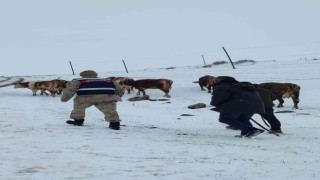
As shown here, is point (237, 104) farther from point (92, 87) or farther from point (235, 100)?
point (92, 87)

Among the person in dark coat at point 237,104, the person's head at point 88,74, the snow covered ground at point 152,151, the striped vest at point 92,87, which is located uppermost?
the person's head at point 88,74

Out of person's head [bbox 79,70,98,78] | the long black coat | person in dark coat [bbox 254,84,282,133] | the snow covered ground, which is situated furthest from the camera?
person's head [bbox 79,70,98,78]

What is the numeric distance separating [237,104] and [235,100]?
0.09 metres

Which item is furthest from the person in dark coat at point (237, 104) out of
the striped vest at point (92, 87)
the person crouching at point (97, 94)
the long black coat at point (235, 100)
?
the striped vest at point (92, 87)

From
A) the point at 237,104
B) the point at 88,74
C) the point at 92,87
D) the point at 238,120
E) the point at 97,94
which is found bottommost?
the point at 238,120

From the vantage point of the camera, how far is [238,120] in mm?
9344

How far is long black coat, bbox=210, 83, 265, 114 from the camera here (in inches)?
360

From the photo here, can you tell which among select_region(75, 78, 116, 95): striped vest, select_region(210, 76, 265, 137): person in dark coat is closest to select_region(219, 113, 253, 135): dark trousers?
select_region(210, 76, 265, 137): person in dark coat

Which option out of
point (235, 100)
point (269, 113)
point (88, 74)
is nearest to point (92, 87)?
point (88, 74)

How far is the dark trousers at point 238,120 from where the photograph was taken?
30.3 ft

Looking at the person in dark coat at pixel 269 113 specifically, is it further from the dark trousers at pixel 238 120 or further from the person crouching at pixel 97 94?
the person crouching at pixel 97 94

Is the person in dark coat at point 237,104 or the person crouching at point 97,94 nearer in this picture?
the person in dark coat at point 237,104

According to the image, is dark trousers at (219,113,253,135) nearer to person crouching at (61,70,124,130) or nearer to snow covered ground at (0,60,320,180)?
snow covered ground at (0,60,320,180)

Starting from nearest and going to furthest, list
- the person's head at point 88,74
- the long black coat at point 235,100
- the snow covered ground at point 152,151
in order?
the snow covered ground at point 152,151, the long black coat at point 235,100, the person's head at point 88,74
